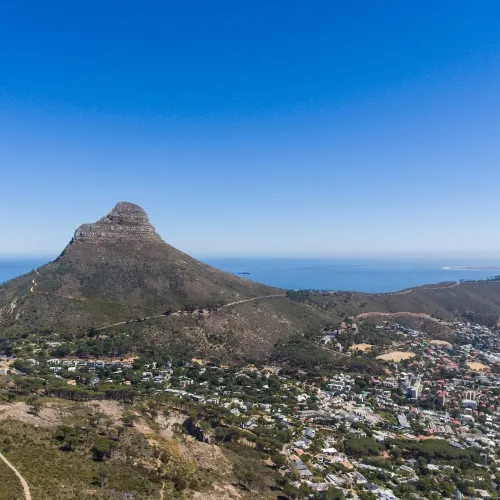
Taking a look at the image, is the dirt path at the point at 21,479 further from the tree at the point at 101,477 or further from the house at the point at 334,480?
the house at the point at 334,480

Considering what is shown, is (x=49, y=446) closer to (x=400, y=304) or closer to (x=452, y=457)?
(x=452, y=457)

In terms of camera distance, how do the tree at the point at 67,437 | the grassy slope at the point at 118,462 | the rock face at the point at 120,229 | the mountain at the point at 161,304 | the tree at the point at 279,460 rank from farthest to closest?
the rock face at the point at 120,229 < the mountain at the point at 161,304 < the tree at the point at 279,460 < the tree at the point at 67,437 < the grassy slope at the point at 118,462

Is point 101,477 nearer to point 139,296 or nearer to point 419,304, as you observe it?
point 139,296

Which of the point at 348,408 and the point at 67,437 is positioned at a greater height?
the point at 67,437

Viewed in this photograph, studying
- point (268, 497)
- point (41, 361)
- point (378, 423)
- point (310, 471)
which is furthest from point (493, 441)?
point (41, 361)

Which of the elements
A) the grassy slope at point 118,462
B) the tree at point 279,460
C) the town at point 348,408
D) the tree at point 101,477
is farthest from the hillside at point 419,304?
the tree at point 101,477

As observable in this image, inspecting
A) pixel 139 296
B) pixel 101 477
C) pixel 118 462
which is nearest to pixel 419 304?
pixel 139 296

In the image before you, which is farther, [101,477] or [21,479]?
[101,477]

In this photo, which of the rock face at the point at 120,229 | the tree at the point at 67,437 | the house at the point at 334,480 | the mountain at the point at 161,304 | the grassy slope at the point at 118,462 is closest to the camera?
the grassy slope at the point at 118,462
